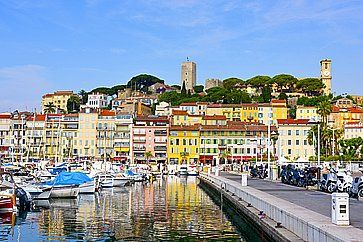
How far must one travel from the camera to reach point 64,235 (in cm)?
2645

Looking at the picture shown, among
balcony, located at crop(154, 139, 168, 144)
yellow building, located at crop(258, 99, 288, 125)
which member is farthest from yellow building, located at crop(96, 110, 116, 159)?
yellow building, located at crop(258, 99, 288, 125)

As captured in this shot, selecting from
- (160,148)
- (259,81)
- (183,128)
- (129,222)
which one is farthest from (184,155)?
(129,222)

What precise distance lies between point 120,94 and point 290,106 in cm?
6050

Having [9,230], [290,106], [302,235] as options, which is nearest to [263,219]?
[302,235]

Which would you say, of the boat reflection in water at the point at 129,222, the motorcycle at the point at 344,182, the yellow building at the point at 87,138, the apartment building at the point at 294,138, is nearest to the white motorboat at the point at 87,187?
the boat reflection in water at the point at 129,222

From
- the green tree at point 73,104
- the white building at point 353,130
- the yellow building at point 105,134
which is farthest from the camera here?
the green tree at point 73,104

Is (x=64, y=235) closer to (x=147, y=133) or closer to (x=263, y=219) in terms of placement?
(x=263, y=219)

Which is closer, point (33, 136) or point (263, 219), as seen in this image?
point (263, 219)

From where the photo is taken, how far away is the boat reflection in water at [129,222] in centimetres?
2586

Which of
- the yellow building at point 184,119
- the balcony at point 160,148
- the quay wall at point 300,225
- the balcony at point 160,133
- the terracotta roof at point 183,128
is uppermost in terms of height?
the yellow building at point 184,119

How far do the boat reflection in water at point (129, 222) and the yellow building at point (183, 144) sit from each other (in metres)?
71.8

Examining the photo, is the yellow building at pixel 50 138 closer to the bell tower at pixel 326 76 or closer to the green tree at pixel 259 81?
the green tree at pixel 259 81

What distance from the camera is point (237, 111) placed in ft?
468

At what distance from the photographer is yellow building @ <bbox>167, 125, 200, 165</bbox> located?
4616 inches
